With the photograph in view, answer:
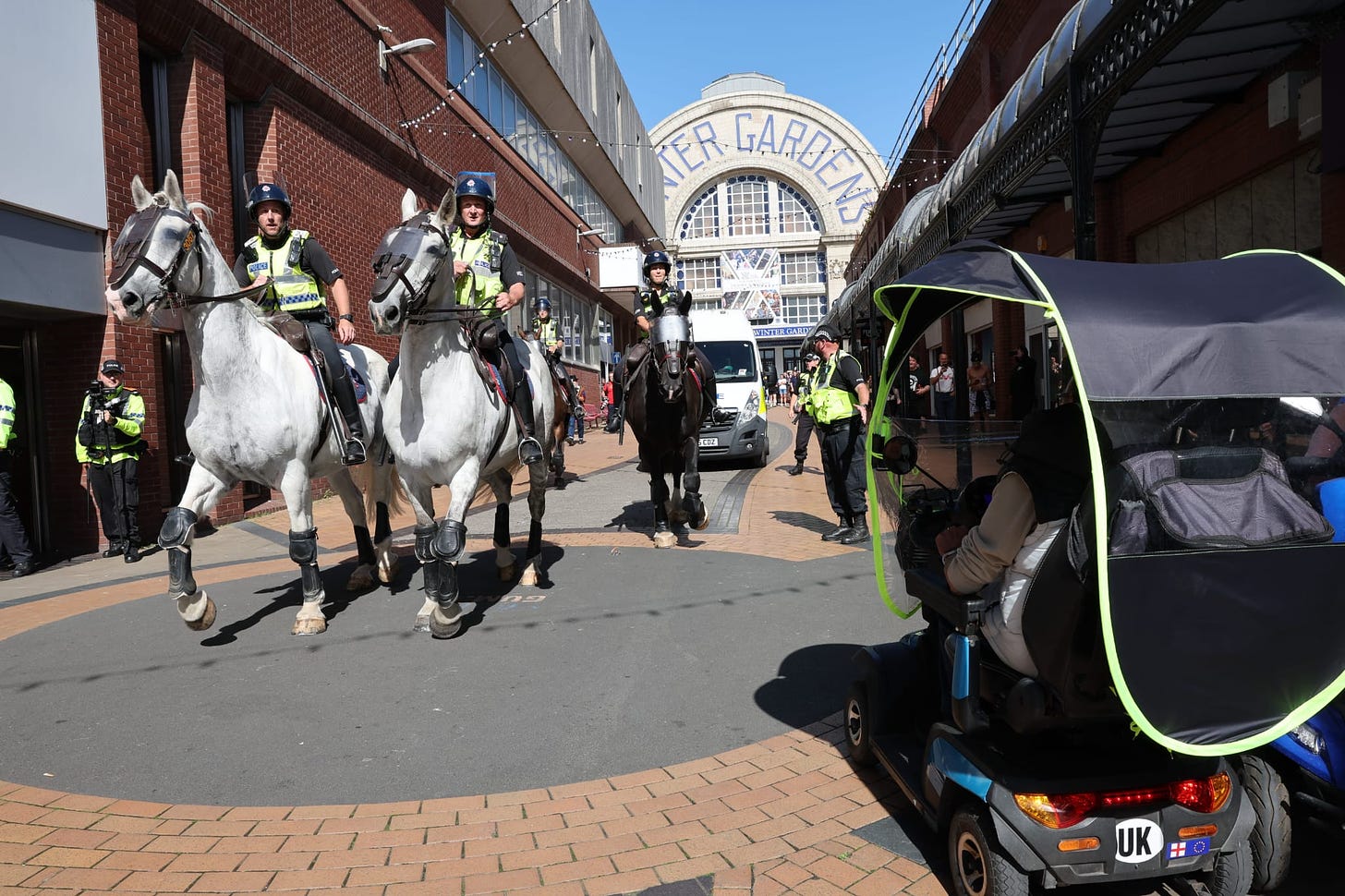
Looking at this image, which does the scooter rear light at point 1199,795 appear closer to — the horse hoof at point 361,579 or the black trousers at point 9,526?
the horse hoof at point 361,579

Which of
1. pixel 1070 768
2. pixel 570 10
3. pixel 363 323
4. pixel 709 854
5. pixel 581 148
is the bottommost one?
pixel 709 854

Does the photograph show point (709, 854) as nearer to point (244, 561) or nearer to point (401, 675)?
point (401, 675)

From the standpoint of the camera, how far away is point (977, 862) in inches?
100

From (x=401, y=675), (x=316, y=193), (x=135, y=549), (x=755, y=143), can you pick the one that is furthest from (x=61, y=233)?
(x=755, y=143)

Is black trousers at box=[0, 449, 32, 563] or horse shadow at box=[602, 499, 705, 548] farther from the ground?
black trousers at box=[0, 449, 32, 563]

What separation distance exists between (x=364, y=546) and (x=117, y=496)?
3968mm

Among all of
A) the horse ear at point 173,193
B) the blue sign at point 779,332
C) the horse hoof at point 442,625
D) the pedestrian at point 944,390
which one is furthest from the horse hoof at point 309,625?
the blue sign at point 779,332

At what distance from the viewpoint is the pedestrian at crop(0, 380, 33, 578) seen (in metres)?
8.47

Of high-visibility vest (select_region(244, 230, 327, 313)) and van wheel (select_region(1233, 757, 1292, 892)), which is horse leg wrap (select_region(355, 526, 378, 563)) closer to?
high-visibility vest (select_region(244, 230, 327, 313))

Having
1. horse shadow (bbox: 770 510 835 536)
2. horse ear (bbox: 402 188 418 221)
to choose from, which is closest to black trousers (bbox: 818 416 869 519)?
horse shadow (bbox: 770 510 835 536)

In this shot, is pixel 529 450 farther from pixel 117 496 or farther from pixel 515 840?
pixel 117 496

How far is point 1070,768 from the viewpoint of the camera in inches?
97.3

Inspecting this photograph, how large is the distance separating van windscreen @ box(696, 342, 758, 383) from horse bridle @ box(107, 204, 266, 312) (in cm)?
1260

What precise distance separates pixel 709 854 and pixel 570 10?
30.8m
